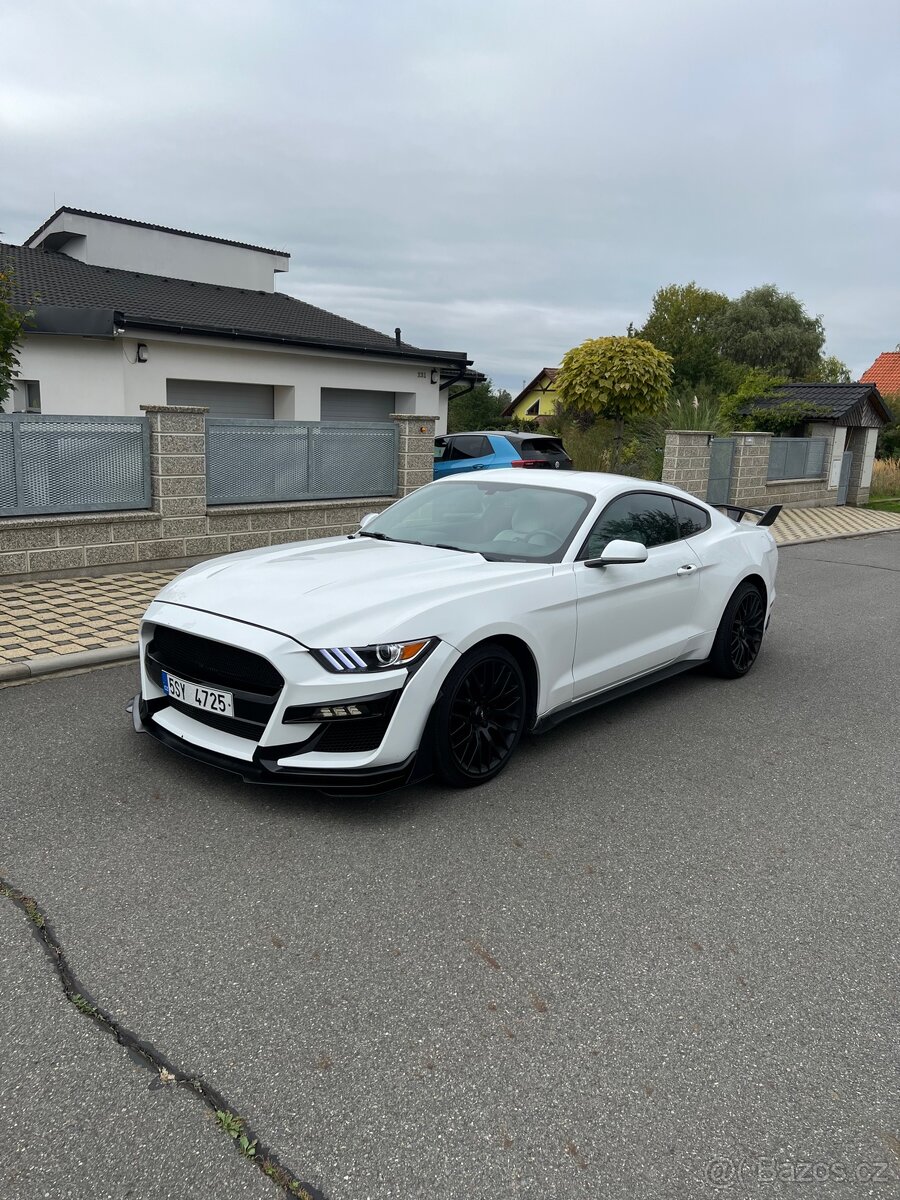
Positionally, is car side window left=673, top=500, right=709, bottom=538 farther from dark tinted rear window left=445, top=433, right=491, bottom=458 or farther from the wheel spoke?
dark tinted rear window left=445, top=433, right=491, bottom=458

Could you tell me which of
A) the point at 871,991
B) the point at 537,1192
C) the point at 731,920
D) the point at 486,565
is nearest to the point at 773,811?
the point at 731,920

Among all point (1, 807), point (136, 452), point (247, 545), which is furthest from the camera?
point (247, 545)

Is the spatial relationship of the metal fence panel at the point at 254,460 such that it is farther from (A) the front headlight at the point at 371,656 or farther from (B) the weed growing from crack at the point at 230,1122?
(B) the weed growing from crack at the point at 230,1122

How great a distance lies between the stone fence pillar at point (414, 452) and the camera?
12023mm

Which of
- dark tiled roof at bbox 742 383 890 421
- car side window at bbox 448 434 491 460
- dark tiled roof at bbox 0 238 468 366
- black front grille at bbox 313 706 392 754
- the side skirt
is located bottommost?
the side skirt

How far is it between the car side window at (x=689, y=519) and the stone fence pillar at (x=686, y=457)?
10.8 metres

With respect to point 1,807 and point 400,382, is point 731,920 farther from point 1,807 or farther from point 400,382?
point 400,382

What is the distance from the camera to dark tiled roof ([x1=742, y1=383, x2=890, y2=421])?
20.9 meters

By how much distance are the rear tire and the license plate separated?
3.57 metres

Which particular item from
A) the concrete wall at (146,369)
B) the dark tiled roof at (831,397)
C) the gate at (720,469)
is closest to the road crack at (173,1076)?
the concrete wall at (146,369)

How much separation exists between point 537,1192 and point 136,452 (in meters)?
8.68

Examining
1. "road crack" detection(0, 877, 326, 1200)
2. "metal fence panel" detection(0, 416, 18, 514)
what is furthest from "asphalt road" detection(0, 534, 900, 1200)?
"metal fence panel" detection(0, 416, 18, 514)

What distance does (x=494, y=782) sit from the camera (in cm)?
434

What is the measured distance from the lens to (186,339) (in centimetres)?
1502
